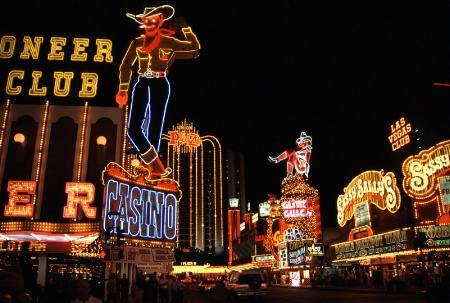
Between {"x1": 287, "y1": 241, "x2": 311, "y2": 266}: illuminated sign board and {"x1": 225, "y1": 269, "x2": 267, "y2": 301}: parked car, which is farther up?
{"x1": 287, "y1": 241, "x2": 311, "y2": 266}: illuminated sign board

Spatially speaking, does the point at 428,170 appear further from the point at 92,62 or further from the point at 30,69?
the point at 30,69

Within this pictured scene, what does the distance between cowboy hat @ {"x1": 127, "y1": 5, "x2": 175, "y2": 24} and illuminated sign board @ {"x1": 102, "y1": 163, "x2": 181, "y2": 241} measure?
53.2ft

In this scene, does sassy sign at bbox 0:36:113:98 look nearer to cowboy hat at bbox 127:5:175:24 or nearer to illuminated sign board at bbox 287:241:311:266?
cowboy hat at bbox 127:5:175:24

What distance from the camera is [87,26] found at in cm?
3938

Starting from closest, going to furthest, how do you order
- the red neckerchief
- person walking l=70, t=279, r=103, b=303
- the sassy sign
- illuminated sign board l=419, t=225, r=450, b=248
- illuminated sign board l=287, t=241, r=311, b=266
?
1. person walking l=70, t=279, r=103, b=303
2. illuminated sign board l=419, t=225, r=450, b=248
3. the sassy sign
4. the red neckerchief
5. illuminated sign board l=287, t=241, r=311, b=266

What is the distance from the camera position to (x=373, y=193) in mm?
39812

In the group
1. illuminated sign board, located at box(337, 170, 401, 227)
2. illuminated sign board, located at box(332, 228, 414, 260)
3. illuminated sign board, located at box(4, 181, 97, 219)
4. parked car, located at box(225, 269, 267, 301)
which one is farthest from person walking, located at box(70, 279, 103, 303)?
illuminated sign board, located at box(337, 170, 401, 227)

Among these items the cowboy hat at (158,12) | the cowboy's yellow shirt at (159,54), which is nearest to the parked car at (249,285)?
the cowboy's yellow shirt at (159,54)

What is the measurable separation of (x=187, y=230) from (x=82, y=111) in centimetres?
12326

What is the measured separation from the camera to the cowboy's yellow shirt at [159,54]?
120ft

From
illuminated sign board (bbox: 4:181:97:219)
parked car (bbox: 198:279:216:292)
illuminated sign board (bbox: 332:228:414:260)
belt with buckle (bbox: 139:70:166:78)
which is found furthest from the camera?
parked car (bbox: 198:279:216:292)

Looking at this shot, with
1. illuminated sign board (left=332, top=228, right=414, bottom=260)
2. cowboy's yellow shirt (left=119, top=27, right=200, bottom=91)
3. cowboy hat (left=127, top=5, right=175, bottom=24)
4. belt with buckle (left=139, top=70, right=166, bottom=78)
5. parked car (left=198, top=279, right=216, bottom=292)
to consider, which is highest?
cowboy hat (left=127, top=5, right=175, bottom=24)

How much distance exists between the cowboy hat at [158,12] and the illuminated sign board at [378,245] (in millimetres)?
27351

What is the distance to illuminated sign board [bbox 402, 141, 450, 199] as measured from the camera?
103 ft
